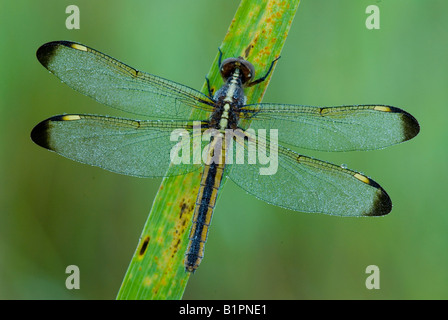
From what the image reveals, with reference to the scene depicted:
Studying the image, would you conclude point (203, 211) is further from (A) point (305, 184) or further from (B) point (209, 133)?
(A) point (305, 184)

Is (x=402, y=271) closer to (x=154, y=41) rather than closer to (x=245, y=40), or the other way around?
(x=245, y=40)

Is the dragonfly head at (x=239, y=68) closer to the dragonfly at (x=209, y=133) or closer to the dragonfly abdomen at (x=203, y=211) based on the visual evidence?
the dragonfly at (x=209, y=133)

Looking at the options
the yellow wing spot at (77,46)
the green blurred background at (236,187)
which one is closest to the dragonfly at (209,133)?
the yellow wing spot at (77,46)

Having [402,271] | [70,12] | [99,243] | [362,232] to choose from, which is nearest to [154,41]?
[70,12]

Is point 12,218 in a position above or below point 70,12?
below

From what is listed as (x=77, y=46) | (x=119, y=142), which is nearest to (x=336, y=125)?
(x=119, y=142)

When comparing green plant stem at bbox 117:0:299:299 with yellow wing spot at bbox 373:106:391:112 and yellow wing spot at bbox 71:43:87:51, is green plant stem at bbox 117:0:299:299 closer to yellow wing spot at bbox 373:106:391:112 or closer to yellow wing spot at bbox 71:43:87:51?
yellow wing spot at bbox 373:106:391:112

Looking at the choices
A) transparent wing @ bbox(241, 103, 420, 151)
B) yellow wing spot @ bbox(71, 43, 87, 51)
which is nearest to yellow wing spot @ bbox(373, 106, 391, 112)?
transparent wing @ bbox(241, 103, 420, 151)
